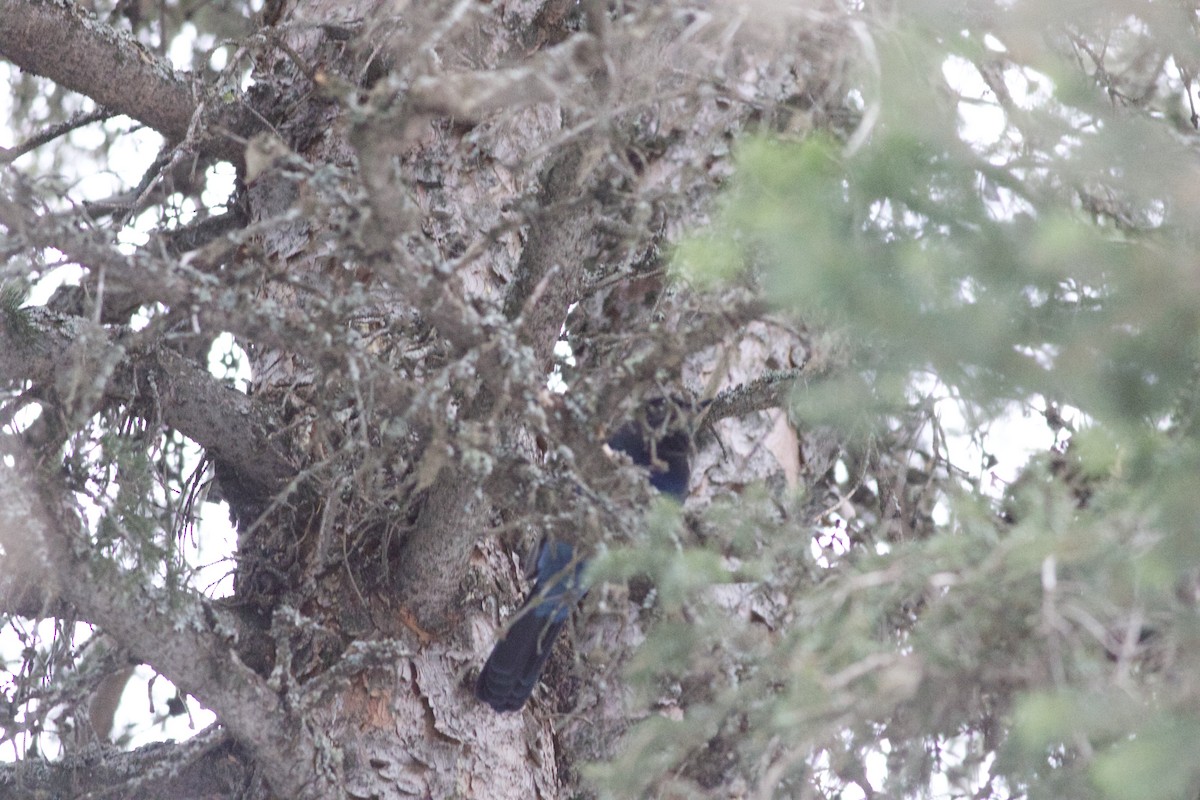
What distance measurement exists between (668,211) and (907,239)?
3.35 feet

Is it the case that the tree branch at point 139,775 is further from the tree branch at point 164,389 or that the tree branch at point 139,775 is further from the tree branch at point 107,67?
the tree branch at point 107,67

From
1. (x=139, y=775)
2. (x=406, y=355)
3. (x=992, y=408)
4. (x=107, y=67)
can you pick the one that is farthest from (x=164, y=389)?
(x=992, y=408)

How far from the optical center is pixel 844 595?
199cm

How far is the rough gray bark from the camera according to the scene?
7.44ft

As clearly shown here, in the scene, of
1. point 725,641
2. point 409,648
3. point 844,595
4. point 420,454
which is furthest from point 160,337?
point 844,595

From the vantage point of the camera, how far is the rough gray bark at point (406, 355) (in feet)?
7.44

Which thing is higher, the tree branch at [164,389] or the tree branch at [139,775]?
the tree branch at [164,389]

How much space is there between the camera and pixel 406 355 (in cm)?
314

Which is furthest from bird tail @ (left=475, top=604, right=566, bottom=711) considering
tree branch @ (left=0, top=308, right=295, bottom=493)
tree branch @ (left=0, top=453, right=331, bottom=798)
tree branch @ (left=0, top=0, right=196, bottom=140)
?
tree branch @ (left=0, top=0, right=196, bottom=140)

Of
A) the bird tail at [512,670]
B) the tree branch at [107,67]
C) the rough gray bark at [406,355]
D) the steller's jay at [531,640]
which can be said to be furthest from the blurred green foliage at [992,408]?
the tree branch at [107,67]

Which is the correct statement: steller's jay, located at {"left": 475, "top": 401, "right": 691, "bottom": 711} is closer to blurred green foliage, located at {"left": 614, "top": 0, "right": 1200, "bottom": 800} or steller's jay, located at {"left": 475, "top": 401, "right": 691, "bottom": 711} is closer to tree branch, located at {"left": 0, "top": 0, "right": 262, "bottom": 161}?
blurred green foliage, located at {"left": 614, "top": 0, "right": 1200, "bottom": 800}

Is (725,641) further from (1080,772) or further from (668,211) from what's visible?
(668,211)

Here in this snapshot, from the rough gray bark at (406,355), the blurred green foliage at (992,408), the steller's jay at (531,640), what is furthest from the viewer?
the steller's jay at (531,640)

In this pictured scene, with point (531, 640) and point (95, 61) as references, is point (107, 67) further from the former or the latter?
point (531, 640)
